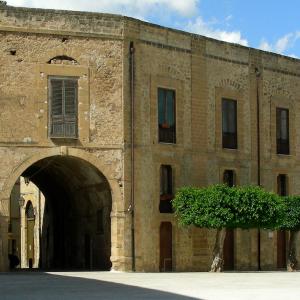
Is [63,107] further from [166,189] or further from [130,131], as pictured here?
[166,189]

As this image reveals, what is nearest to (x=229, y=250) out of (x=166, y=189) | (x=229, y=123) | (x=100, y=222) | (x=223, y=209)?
(x=166, y=189)

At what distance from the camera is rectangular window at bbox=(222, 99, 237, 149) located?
3878 cm

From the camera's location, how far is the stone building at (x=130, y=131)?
33.4 meters

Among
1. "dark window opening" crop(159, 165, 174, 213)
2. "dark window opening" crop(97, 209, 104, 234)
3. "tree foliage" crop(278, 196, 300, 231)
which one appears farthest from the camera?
"tree foliage" crop(278, 196, 300, 231)

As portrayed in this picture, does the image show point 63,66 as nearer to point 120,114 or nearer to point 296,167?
point 120,114

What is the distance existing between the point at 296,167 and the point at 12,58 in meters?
16.3

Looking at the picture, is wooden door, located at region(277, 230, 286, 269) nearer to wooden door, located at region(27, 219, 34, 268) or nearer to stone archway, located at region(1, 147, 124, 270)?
stone archway, located at region(1, 147, 124, 270)

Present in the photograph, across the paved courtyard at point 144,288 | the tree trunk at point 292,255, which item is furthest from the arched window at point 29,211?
the paved courtyard at point 144,288

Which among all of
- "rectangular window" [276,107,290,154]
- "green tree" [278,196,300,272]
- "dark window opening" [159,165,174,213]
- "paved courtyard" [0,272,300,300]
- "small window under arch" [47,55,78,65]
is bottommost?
"paved courtyard" [0,272,300,300]

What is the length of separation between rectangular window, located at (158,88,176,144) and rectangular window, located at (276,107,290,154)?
7132mm

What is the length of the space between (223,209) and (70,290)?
1237 centimetres

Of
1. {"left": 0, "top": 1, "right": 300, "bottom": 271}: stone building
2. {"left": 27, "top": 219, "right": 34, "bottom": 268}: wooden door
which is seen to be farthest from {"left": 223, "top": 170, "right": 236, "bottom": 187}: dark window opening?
{"left": 27, "top": 219, "right": 34, "bottom": 268}: wooden door

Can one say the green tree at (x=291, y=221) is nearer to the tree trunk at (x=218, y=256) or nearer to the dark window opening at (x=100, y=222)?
the tree trunk at (x=218, y=256)

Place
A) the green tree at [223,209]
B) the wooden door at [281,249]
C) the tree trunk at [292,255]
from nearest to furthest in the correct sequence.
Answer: the green tree at [223,209], the tree trunk at [292,255], the wooden door at [281,249]
